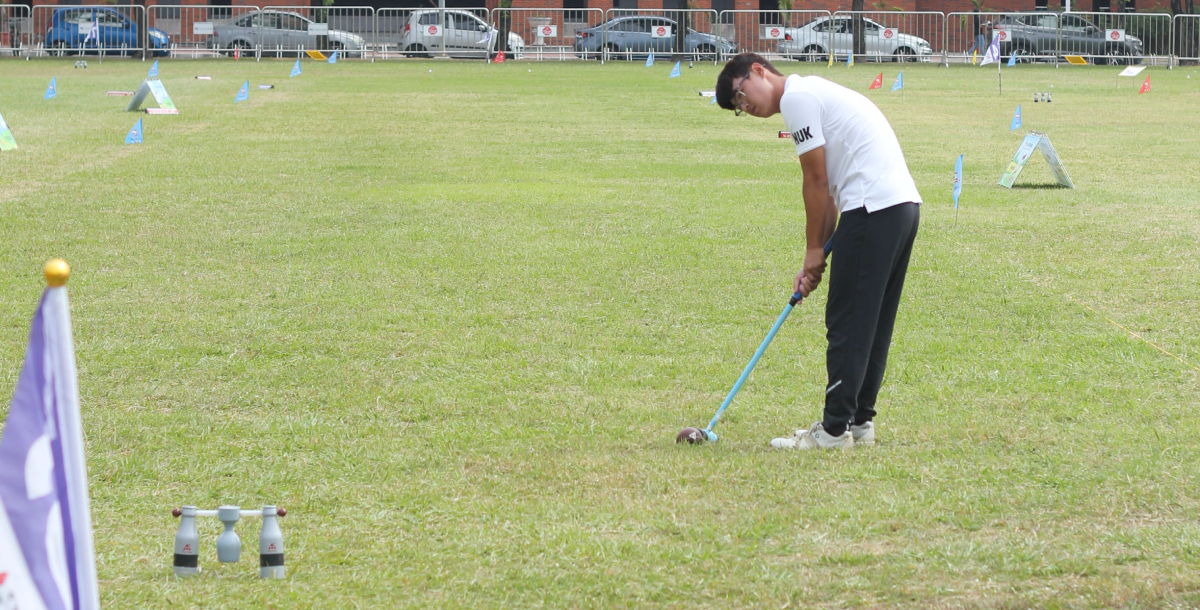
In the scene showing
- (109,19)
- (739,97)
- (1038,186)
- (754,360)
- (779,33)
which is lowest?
(754,360)


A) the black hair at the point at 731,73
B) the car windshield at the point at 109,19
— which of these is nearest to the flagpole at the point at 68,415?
the black hair at the point at 731,73

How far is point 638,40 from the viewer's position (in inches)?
1876

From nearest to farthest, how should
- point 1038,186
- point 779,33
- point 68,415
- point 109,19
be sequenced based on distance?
point 68,415
point 1038,186
point 109,19
point 779,33

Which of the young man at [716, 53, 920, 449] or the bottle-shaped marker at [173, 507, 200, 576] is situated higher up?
the young man at [716, 53, 920, 449]

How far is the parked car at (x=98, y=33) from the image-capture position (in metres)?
44.4

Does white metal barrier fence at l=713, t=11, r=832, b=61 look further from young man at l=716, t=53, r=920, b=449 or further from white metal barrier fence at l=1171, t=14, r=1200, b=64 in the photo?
young man at l=716, t=53, r=920, b=449

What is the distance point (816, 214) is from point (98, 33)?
144 ft

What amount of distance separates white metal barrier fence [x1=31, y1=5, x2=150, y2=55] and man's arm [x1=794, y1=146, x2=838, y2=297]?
42702mm

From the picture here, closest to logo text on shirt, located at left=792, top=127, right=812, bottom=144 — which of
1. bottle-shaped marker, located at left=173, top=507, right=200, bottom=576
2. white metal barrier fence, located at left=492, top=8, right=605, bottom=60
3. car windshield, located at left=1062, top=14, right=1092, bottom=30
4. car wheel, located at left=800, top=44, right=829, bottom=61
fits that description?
bottle-shaped marker, located at left=173, top=507, right=200, bottom=576

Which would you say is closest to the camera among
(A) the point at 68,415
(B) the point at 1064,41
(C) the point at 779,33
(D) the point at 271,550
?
(A) the point at 68,415

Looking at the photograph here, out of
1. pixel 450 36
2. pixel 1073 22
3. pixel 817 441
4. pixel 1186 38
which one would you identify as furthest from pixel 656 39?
pixel 817 441

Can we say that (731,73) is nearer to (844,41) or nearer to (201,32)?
(844,41)

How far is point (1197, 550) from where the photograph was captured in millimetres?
4688

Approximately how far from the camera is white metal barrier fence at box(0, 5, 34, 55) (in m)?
45.5
